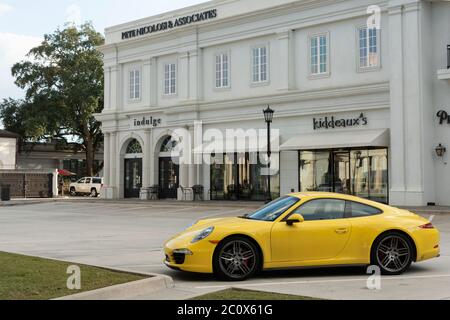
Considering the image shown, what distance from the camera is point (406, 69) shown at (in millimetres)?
25141

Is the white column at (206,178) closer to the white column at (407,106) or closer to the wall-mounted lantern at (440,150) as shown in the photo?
the white column at (407,106)

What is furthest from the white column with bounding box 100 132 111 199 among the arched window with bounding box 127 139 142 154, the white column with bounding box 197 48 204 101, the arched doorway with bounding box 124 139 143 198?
the white column with bounding box 197 48 204 101

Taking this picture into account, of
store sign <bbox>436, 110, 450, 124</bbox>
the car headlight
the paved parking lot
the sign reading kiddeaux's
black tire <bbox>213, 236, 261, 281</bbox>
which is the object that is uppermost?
the sign reading kiddeaux's

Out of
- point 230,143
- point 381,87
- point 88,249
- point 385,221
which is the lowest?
point 88,249

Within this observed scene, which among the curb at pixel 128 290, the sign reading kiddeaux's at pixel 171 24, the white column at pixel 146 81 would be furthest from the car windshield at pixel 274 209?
the white column at pixel 146 81

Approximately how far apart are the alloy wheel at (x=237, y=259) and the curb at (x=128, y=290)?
2.92 feet

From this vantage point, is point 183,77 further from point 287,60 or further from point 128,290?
point 128,290

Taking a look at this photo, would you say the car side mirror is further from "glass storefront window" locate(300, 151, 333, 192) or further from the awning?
"glass storefront window" locate(300, 151, 333, 192)

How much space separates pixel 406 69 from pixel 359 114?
10.8ft

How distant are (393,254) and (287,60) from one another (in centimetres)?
2169

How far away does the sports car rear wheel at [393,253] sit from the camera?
9.38 meters

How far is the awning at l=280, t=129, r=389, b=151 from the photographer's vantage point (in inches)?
1019
